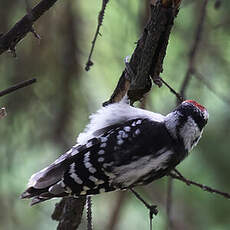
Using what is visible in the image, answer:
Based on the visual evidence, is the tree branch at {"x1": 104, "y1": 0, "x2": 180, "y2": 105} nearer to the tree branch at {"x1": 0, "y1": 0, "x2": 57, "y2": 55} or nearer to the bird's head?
the bird's head

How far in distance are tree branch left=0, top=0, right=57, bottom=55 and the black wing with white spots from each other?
0.93 metres

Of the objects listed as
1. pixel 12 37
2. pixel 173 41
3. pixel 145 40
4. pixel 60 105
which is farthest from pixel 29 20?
pixel 173 41

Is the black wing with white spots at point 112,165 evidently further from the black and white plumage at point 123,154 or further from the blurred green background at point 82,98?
the blurred green background at point 82,98

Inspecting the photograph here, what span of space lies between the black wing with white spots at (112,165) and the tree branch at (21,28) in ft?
3.04

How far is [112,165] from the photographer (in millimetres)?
2543

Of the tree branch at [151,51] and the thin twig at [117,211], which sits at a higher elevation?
the thin twig at [117,211]

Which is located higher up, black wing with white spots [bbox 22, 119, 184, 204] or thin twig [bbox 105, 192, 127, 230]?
thin twig [bbox 105, 192, 127, 230]

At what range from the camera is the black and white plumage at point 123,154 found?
2.54 meters

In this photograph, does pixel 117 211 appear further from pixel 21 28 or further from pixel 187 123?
pixel 21 28

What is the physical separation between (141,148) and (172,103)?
5.79 feet

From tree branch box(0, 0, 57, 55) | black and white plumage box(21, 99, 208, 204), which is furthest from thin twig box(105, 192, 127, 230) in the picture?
tree branch box(0, 0, 57, 55)

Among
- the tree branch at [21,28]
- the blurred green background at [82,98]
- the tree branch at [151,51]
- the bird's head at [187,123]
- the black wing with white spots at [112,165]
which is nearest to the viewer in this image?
the tree branch at [21,28]

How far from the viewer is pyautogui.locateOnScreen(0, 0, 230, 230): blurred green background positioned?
395cm

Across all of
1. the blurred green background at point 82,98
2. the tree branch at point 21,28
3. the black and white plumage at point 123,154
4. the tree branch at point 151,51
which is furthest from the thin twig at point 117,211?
the tree branch at point 21,28
